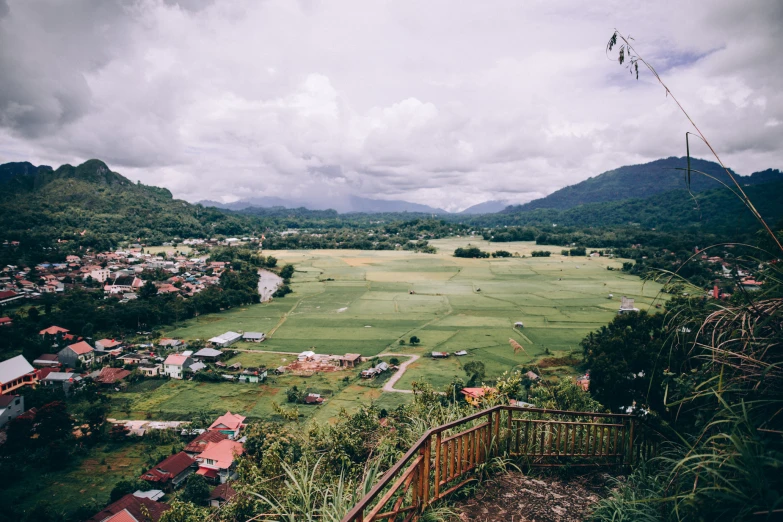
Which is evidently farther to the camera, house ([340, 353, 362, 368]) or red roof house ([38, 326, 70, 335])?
red roof house ([38, 326, 70, 335])

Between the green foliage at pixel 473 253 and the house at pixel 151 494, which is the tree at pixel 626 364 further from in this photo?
the green foliage at pixel 473 253

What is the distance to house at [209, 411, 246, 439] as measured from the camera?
1810cm

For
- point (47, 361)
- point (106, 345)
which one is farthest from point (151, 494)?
point (106, 345)

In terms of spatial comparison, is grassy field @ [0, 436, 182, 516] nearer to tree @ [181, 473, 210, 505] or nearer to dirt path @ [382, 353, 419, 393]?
tree @ [181, 473, 210, 505]

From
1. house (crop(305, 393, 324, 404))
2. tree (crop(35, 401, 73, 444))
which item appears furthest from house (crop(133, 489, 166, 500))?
house (crop(305, 393, 324, 404))

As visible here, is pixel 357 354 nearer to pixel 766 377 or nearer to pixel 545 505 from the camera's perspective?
pixel 545 505

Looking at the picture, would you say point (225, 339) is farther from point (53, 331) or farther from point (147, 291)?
point (147, 291)

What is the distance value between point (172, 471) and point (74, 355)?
18.3m

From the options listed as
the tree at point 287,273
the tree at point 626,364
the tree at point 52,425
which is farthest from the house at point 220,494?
the tree at point 287,273

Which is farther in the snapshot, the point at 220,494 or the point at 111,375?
the point at 111,375

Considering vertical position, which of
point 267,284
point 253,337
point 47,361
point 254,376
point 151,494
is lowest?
point 151,494

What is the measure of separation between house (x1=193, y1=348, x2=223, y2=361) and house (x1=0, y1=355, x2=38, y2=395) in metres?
8.68

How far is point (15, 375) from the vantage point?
2342 centimetres

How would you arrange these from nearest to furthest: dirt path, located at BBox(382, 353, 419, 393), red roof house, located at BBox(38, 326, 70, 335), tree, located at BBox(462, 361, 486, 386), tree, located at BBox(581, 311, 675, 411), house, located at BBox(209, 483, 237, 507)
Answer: tree, located at BBox(581, 311, 675, 411) < house, located at BBox(209, 483, 237, 507) < tree, located at BBox(462, 361, 486, 386) < dirt path, located at BBox(382, 353, 419, 393) < red roof house, located at BBox(38, 326, 70, 335)
